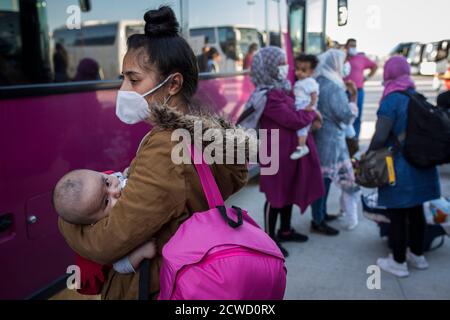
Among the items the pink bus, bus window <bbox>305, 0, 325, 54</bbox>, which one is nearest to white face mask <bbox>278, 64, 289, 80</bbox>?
the pink bus

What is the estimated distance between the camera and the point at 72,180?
124 centimetres

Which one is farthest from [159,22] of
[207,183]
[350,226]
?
[350,226]

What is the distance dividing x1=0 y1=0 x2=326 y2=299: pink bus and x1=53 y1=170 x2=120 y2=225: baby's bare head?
1.39 m

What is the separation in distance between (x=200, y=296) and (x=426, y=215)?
10.0ft

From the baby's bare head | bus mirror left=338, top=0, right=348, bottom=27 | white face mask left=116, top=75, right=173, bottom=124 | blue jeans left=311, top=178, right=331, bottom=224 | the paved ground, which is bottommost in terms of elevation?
the paved ground

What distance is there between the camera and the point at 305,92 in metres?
3.99

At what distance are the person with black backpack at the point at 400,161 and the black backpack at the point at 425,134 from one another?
2 cm

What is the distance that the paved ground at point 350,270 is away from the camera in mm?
3365

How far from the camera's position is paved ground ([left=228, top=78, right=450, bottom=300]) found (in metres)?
3.37

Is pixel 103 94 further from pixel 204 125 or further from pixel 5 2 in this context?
pixel 204 125

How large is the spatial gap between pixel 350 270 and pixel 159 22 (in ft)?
9.90

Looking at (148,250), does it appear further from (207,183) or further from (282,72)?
(282,72)

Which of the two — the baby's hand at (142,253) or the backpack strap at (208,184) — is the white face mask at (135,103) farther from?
the baby's hand at (142,253)

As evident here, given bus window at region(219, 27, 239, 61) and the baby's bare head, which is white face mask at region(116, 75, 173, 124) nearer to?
the baby's bare head
